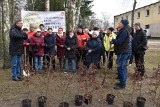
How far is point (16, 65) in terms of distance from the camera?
877 cm

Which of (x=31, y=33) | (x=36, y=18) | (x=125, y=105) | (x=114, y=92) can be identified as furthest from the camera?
(x=36, y=18)

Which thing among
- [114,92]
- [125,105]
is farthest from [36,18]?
[125,105]

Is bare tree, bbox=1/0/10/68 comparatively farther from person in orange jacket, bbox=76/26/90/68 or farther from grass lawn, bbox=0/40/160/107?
person in orange jacket, bbox=76/26/90/68

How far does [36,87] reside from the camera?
26.3 feet

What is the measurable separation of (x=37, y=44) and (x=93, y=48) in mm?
1914

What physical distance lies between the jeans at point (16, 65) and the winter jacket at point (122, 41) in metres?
2.99

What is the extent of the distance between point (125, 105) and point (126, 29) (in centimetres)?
231

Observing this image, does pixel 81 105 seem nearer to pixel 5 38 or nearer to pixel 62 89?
pixel 62 89

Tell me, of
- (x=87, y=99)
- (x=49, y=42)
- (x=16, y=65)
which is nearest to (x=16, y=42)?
(x=16, y=65)

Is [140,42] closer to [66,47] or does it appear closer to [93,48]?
[93,48]

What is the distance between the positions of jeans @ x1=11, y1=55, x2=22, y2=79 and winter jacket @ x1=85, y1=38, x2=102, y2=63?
2430mm

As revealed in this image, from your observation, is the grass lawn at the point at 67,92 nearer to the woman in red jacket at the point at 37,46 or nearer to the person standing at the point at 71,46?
the woman in red jacket at the point at 37,46

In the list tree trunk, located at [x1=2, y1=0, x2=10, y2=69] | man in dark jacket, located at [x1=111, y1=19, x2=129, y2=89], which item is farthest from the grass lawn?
tree trunk, located at [x1=2, y1=0, x2=10, y2=69]

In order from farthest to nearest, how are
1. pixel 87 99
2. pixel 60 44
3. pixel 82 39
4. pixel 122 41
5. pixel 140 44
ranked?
pixel 82 39 → pixel 60 44 → pixel 140 44 → pixel 122 41 → pixel 87 99
